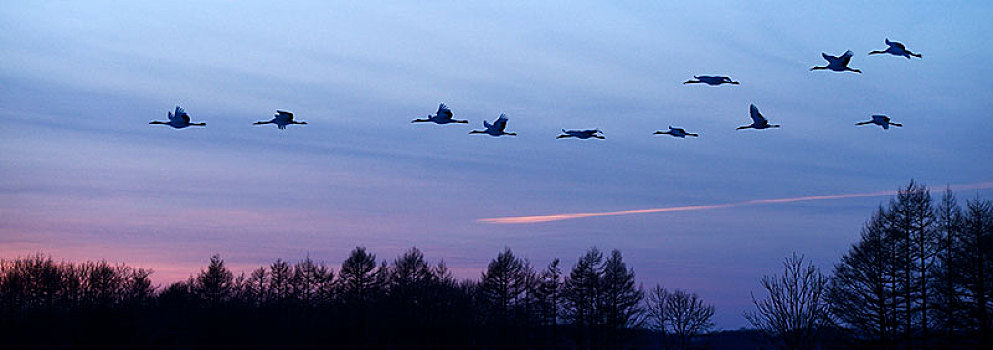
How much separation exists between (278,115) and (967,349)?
36545mm

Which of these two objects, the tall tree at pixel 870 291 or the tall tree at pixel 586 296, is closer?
the tall tree at pixel 870 291

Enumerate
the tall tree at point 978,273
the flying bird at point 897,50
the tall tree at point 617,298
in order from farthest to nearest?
1. the tall tree at point 617,298
2. the tall tree at point 978,273
3. the flying bird at point 897,50

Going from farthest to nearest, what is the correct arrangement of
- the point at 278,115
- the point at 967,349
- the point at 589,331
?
the point at 589,331, the point at 967,349, the point at 278,115

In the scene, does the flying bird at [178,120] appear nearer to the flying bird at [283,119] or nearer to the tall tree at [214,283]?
the flying bird at [283,119]

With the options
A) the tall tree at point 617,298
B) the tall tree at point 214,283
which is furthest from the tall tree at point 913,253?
the tall tree at point 214,283

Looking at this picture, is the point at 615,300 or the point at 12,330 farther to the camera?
the point at 615,300

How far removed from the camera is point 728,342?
137 meters

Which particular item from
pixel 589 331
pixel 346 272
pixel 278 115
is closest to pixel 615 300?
pixel 589 331

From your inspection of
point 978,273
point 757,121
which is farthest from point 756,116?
point 978,273

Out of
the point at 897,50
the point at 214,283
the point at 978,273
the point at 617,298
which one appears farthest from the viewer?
the point at 214,283

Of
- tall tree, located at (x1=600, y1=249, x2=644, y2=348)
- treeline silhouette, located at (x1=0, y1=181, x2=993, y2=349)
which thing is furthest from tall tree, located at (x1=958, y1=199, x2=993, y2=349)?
tall tree, located at (x1=600, y1=249, x2=644, y2=348)

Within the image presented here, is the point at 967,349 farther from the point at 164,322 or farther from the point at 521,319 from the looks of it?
the point at 164,322

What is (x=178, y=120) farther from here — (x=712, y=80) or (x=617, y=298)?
(x=617, y=298)

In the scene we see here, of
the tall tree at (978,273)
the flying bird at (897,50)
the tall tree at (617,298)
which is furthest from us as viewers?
the tall tree at (617,298)
